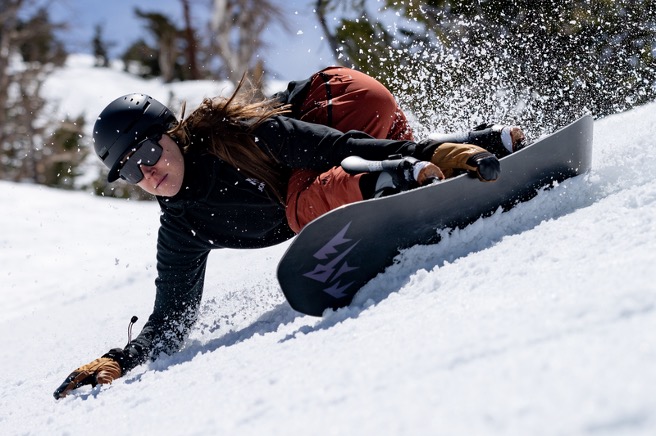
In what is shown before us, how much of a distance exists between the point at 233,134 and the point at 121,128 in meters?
0.44

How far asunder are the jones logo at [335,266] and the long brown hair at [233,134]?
0.67 meters

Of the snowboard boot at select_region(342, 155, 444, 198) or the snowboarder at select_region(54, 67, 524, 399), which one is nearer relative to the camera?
the snowboard boot at select_region(342, 155, 444, 198)

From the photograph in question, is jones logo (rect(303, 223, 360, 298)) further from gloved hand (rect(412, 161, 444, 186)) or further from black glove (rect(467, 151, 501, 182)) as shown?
black glove (rect(467, 151, 501, 182))

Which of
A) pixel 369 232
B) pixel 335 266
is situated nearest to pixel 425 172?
pixel 369 232

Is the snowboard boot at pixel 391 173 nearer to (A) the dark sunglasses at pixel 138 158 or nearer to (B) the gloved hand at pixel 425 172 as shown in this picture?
(B) the gloved hand at pixel 425 172

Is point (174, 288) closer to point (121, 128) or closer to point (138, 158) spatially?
point (138, 158)

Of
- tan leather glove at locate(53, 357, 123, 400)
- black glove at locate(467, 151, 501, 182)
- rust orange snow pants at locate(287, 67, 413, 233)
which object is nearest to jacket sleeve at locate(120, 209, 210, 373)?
tan leather glove at locate(53, 357, 123, 400)

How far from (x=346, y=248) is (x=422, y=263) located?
0.26 meters

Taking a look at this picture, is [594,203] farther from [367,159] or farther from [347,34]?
[347,34]

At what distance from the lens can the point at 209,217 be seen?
2.74 m

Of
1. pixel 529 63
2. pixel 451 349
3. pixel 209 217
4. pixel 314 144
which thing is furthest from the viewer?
pixel 529 63

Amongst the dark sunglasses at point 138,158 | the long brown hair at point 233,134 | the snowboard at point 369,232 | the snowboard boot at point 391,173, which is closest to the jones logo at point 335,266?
the snowboard at point 369,232

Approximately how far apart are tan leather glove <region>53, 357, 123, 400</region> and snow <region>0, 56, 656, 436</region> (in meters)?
0.05

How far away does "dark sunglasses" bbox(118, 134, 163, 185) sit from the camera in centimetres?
251
